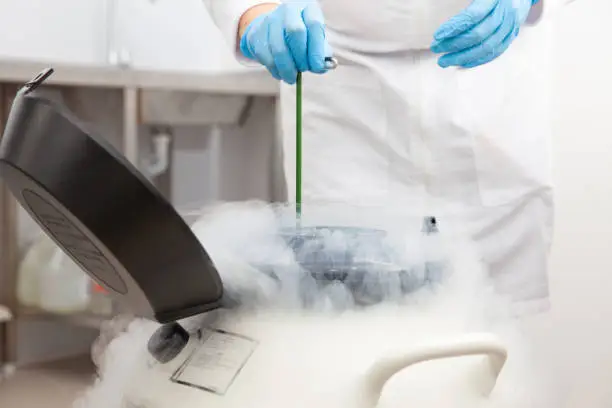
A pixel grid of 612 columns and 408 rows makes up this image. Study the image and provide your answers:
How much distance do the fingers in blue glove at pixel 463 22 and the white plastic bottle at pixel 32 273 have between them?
3.76ft

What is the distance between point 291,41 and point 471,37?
0.23 meters

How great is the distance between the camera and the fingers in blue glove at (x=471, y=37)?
740 mm

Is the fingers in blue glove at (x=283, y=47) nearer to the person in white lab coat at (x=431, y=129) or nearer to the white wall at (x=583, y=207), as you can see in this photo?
the person in white lab coat at (x=431, y=129)

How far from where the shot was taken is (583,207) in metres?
1.33

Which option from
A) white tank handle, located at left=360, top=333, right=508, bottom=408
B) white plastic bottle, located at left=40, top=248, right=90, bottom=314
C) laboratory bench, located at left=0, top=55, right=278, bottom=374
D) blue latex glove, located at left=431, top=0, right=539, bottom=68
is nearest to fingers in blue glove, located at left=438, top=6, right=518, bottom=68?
blue latex glove, located at left=431, top=0, right=539, bottom=68

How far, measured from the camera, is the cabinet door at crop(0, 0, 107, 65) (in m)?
1.66

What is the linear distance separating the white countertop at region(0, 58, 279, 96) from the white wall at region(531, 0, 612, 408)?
0.71 m

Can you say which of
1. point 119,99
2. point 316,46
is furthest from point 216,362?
point 119,99

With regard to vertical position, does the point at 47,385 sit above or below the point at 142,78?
below

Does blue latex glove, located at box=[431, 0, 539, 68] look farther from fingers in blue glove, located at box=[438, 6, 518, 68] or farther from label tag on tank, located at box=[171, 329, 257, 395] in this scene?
label tag on tank, located at box=[171, 329, 257, 395]

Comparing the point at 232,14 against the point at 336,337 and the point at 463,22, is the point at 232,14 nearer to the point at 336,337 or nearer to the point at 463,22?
the point at 463,22

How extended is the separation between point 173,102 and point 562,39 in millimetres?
936

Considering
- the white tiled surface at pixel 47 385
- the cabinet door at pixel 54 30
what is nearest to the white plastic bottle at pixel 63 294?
the white tiled surface at pixel 47 385

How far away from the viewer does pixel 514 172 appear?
896 mm
